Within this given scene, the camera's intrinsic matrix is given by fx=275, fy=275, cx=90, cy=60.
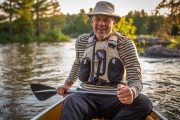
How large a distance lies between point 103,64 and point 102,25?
0.38 metres

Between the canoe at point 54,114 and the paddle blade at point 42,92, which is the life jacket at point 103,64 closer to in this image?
the canoe at point 54,114

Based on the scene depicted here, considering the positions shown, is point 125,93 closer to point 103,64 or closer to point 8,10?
point 103,64

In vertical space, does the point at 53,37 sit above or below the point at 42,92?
below

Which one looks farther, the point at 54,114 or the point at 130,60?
the point at 54,114

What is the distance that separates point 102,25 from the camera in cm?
269

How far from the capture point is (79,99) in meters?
2.53

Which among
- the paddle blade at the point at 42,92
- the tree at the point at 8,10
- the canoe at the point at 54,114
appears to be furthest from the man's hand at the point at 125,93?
the tree at the point at 8,10

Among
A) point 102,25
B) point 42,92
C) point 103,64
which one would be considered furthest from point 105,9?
point 42,92

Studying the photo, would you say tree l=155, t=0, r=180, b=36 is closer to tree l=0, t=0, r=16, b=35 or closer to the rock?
the rock

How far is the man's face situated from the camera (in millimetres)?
2701

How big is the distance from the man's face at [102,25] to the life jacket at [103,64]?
77 mm

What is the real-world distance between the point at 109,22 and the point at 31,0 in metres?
39.0

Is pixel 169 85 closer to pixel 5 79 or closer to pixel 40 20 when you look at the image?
pixel 5 79

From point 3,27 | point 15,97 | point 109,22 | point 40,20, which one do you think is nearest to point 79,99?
point 109,22
